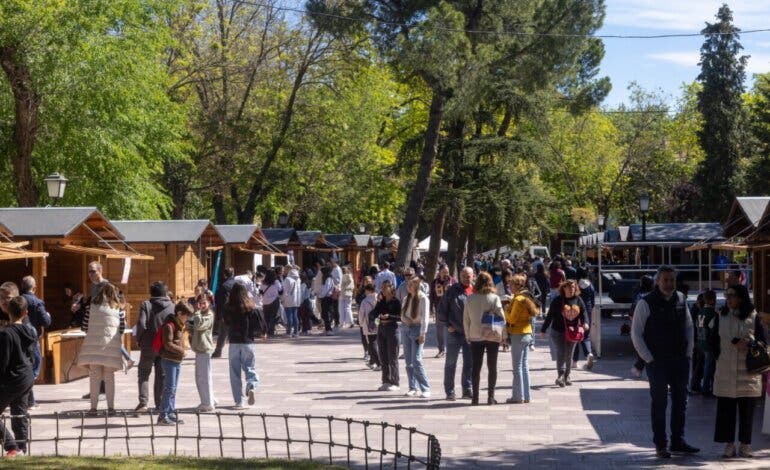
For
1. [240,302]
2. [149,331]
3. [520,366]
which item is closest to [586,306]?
[520,366]

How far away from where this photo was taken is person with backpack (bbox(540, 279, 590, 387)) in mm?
16578

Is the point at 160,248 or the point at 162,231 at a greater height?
the point at 162,231

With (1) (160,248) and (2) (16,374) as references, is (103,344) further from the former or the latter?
(1) (160,248)

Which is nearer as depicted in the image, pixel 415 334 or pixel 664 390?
pixel 664 390

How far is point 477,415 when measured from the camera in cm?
1382

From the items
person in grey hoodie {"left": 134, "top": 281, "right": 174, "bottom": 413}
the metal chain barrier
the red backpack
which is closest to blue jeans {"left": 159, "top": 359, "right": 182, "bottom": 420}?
the red backpack

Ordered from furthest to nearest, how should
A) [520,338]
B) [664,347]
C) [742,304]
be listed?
[520,338] → [742,304] → [664,347]

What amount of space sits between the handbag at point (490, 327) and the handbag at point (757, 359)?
14.3 feet

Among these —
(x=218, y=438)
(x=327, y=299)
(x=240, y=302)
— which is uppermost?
(x=240, y=302)

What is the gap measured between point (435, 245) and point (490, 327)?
73.4 feet

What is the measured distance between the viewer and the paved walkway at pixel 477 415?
433 inches

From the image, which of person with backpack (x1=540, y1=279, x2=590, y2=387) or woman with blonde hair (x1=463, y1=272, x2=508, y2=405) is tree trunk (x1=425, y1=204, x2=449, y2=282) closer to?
person with backpack (x1=540, y1=279, x2=590, y2=387)

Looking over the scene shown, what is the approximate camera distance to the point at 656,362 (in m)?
10.7

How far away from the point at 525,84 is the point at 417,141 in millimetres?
7667
